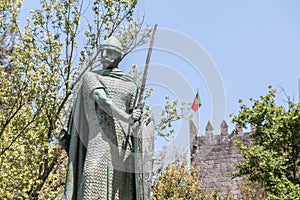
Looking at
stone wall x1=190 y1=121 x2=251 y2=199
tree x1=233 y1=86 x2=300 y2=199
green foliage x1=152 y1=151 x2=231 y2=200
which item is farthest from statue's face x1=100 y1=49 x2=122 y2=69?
stone wall x1=190 y1=121 x2=251 y2=199

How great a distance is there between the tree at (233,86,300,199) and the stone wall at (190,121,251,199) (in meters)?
11.8

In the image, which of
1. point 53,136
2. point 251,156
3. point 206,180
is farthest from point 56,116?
point 206,180

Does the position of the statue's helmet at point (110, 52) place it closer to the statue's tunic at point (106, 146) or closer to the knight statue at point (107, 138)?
the knight statue at point (107, 138)

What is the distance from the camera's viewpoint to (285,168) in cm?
1761

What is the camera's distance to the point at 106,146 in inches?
255

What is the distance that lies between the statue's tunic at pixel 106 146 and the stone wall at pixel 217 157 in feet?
78.7

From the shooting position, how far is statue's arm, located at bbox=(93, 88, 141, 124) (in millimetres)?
6338

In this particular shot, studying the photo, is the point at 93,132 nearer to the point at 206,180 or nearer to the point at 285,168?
the point at 285,168

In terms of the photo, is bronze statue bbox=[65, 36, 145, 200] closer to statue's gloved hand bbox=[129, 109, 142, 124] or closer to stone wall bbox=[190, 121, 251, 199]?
statue's gloved hand bbox=[129, 109, 142, 124]

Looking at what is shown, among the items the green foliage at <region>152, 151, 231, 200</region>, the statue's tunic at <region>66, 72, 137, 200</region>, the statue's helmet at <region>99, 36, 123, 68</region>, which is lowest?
the statue's tunic at <region>66, 72, 137, 200</region>

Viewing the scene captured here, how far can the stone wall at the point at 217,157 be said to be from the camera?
30625 millimetres

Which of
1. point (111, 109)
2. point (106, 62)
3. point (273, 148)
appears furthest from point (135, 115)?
point (273, 148)

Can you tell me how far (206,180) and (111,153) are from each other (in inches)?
989

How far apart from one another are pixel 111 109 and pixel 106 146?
43cm
